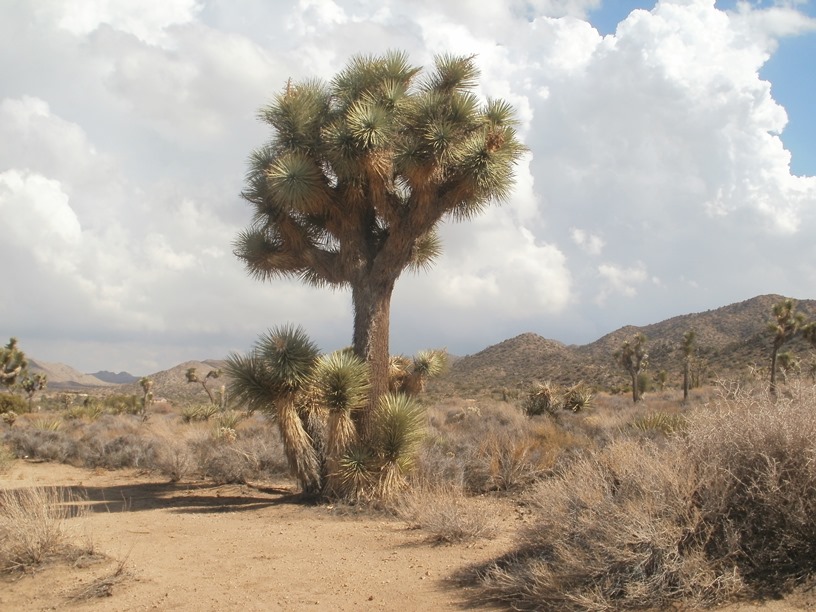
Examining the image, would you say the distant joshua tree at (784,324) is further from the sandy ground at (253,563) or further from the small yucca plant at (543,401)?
the sandy ground at (253,563)

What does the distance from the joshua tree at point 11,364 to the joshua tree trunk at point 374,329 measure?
29.9m

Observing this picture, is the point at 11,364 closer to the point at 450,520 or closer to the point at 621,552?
the point at 450,520

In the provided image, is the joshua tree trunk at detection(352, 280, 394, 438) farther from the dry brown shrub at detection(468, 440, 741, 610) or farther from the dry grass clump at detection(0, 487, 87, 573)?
the dry brown shrub at detection(468, 440, 741, 610)

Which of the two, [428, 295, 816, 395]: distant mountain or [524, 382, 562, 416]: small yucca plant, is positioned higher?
[428, 295, 816, 395]: distant mountain

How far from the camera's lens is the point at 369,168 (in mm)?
10891

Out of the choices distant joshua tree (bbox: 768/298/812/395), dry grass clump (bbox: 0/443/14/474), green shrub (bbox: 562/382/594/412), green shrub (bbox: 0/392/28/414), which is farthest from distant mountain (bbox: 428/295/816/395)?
dry grass clump (bbox: 0/443/14/474)

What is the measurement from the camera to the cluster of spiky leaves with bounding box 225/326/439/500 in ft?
34.4

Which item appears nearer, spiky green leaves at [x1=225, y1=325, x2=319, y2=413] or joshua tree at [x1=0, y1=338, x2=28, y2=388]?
spiky green leaves at [x1=225, y1=325, x2=319, y2=413]

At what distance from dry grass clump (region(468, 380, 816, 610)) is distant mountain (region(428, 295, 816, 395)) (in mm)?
37435

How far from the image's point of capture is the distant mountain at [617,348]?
154 ft

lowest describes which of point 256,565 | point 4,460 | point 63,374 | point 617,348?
point 256,565

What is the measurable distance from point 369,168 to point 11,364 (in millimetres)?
31365

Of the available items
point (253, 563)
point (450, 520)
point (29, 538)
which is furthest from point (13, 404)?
point (450, 520)

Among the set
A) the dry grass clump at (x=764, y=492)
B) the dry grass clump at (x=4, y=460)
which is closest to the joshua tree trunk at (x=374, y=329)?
the dry grass clump at (x=764, y=492)
